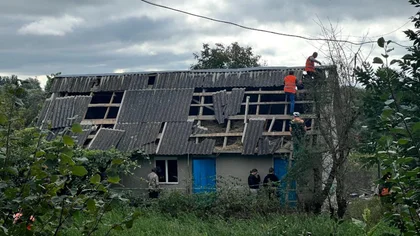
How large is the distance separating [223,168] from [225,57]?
17.3m

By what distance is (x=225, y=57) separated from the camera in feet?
114

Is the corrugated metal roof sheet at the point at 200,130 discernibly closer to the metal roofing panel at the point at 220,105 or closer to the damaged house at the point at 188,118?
the damaged house at the point at 188,118

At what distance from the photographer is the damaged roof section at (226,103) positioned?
19453 mm

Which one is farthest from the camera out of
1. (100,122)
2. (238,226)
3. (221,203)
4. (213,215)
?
(100,122)

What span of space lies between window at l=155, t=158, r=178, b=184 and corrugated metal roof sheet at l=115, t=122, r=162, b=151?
853 millimetres

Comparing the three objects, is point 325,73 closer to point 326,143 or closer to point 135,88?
point 326,143

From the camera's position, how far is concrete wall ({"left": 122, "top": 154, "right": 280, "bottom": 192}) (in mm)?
18016

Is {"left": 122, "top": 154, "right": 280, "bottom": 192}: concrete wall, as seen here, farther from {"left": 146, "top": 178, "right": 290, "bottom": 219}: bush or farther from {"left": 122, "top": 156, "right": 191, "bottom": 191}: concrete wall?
{"left": 146, "top": 178, "right": 290, "bottom": 219}: bush

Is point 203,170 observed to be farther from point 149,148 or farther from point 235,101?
point 235,101

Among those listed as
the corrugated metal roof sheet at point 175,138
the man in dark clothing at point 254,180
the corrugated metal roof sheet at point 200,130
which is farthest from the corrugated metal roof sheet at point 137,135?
the man in dark clothing at point 254,180

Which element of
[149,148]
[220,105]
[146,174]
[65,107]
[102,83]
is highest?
[102,83]

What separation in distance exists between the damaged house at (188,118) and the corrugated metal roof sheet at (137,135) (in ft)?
0.12

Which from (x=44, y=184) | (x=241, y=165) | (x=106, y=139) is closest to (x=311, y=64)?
(x=241, y=165)


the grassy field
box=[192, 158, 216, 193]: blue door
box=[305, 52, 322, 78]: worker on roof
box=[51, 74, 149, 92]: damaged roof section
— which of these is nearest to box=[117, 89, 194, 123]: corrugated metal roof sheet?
box=[51, 74, 149, 92]: damaged roof section
